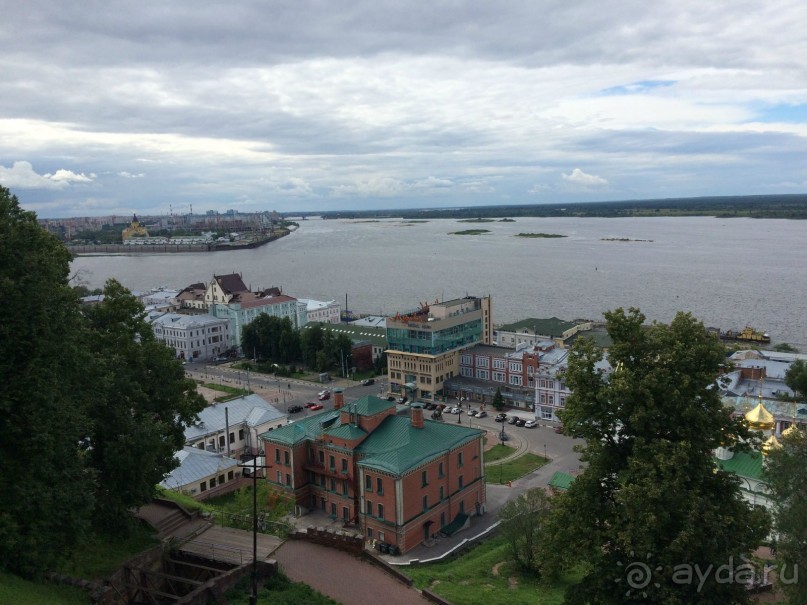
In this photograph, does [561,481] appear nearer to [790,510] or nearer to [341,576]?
[341,576]

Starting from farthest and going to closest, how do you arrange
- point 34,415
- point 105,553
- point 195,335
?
point 195,335
point 105,553
point 34,415

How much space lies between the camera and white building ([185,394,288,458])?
35.7m

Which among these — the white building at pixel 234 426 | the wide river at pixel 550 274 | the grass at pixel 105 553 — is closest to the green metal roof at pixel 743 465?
the grass at pixel 105 553

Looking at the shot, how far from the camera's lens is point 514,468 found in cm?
3397

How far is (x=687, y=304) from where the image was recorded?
260 ft

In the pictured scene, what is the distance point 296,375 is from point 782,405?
120ft

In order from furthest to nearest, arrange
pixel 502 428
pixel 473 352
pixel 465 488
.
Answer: pixel 473 352 < pixel 502 428 < pixel 465 488

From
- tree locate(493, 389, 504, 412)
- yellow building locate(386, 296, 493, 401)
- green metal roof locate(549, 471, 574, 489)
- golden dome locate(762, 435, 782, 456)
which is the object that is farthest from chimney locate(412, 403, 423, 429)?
yellow building locate(386, 296, 493, 401)

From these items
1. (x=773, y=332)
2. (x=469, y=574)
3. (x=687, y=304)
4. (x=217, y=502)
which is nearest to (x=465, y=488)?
(x=469, y=574)

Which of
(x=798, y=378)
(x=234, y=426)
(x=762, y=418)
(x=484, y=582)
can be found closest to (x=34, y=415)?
(x=484, y=582)

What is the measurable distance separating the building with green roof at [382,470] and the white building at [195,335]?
37.6 metres

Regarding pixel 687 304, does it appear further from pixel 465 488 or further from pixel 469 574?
pixel 469 574

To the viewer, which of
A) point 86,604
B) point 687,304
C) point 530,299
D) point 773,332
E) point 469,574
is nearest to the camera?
point 86,604

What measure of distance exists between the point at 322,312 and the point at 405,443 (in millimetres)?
50349
